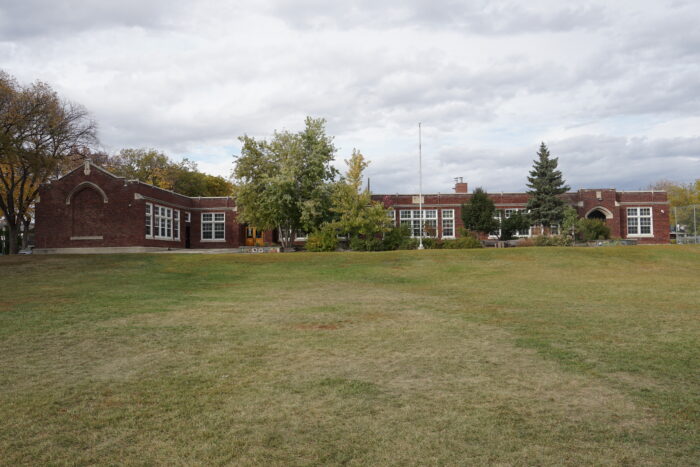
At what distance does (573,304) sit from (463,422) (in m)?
9.38

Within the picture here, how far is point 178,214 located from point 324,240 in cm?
1794

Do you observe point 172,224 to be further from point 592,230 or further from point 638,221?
point 638,221

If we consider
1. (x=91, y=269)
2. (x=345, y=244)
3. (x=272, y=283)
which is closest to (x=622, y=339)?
(x=272, y=283)

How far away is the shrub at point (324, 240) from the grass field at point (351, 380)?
1903 centimetres

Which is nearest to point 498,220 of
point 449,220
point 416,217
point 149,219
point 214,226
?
point 449,220

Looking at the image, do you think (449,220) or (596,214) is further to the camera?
(596,214)

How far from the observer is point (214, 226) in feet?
161

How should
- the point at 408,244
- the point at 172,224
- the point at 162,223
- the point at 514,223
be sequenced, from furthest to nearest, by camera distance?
the point at 172,224 → the point at 514,223 → the point at 162,223 → the point at 408,244

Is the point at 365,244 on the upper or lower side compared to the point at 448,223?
lower

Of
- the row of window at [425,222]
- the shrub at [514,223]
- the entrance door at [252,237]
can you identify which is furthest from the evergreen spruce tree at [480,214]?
the entrance door at [252,237]

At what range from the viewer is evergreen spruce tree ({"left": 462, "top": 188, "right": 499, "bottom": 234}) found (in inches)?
1713

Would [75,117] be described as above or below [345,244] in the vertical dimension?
above

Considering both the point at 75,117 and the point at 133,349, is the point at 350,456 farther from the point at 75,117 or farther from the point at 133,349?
the point at 75,117

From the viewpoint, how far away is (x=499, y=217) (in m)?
48.6
